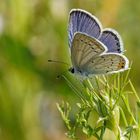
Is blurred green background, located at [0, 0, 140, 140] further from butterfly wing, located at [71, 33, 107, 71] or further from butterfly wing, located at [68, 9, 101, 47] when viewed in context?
butterfly wing, located at [68, 9, 101, 47]

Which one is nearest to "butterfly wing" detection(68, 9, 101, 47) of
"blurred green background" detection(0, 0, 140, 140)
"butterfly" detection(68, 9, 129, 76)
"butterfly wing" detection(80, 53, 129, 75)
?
"butterfly" detection(68, 9, 129, 76)

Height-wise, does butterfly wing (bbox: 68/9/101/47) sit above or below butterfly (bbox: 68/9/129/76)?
above

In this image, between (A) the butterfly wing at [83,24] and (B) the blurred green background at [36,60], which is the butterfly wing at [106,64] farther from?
(B) the blurred green background at [36,60]

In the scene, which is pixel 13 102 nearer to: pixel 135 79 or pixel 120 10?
pixel 135 79

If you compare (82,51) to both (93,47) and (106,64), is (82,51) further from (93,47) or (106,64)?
(106,64)

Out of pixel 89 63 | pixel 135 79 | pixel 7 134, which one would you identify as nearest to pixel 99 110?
pixel 89 63

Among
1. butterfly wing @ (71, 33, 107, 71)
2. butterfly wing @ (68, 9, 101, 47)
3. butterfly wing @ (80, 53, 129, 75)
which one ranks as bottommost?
butterfly wing @ (80, 53, 129, 75)
